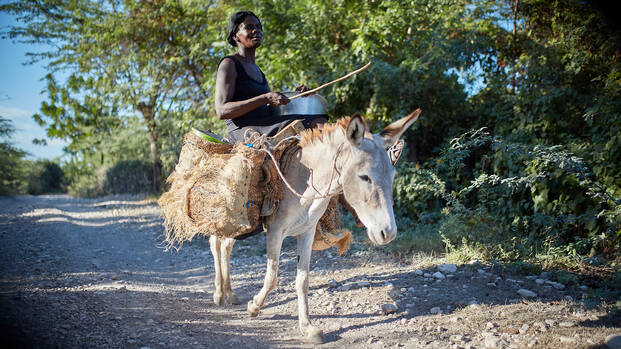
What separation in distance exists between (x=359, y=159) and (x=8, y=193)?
14227 millimetres

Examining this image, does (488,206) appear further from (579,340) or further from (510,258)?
(579,340)

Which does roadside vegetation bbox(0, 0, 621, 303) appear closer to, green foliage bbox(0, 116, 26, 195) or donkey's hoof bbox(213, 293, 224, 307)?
green foliage bbox(0, 116, 26, 195)

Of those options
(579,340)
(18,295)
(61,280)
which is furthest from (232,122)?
(579,340)

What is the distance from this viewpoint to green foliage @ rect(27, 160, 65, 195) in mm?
20406

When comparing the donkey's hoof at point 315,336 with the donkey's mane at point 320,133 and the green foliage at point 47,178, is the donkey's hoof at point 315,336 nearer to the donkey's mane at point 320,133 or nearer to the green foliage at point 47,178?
the donkey's mane at point 320,133

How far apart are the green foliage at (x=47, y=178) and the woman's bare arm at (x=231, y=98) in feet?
70.9

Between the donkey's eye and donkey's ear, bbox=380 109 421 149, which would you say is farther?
donkey's ear, bbox=380 109 421 149

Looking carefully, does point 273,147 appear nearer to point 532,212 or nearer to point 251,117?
point 251,117

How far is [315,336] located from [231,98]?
217 centimetres

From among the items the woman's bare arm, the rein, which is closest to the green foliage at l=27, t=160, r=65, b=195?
the woman's bare arm

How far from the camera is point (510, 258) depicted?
466 cm

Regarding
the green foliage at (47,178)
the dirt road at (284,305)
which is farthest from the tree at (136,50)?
the green foliage at (47,178)

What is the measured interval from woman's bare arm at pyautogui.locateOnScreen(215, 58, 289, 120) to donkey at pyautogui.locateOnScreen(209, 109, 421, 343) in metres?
0.42

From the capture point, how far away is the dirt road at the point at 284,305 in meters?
2.88
